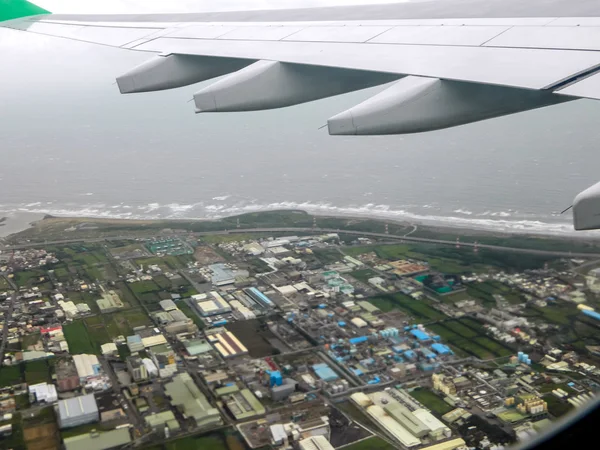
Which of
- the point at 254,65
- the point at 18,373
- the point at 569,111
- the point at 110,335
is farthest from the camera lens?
the point at 569,111

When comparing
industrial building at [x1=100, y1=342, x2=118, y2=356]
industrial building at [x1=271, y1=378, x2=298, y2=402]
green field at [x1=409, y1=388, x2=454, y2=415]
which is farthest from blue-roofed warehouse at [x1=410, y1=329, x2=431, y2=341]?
industrial building at [x1=100, y1=342, x2=118, y2=356]

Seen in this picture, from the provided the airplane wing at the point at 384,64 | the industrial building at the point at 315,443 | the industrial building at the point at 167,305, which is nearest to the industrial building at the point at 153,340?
the industrial building at the point at 167,305

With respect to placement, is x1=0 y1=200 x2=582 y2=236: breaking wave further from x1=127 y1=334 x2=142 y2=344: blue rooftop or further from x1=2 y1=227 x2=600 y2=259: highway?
x1=127 y1=334 x2=142 y2=344: blue rooftop

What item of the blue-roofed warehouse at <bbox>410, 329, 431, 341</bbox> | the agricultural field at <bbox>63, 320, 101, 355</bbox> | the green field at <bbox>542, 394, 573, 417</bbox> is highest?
the agricultural field at <bbox>63, 320, 101, 355</bbox>

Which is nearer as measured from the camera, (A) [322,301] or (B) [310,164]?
(A) [322,301]

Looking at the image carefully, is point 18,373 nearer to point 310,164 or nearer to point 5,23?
point 5,23

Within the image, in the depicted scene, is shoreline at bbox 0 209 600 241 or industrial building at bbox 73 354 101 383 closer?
industrial building at bbox 73 354 101 383

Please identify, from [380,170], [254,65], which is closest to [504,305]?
[254,65]

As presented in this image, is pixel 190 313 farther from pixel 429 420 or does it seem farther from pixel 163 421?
pixel 429 420
